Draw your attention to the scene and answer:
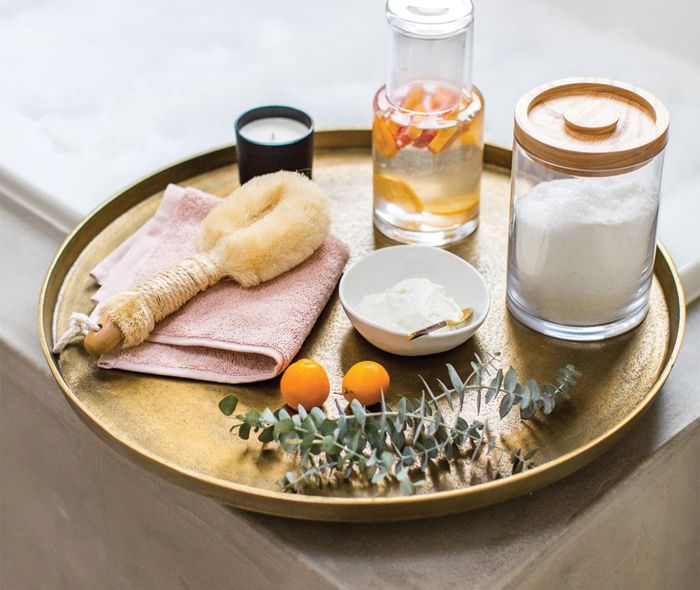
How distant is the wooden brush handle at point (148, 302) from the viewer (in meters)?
0.82

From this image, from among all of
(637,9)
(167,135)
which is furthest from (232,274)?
(637,9)

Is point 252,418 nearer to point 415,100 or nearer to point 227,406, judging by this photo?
point 227,406

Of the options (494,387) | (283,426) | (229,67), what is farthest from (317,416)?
(229,67)

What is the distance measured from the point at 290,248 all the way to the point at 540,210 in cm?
22

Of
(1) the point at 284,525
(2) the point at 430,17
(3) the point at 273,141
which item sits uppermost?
(2) the point at 430,17

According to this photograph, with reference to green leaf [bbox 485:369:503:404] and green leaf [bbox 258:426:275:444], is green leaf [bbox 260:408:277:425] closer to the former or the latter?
green leaf [bbox 258:426:275:444]

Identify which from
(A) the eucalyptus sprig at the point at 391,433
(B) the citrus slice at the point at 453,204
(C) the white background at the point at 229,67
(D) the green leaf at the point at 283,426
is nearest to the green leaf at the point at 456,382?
(A) the eucalyptus sprig at the point at 391,433

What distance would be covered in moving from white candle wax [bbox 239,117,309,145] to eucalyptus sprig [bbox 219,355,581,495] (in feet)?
1.03

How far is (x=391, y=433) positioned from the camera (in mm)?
717

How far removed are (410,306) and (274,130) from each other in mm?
271

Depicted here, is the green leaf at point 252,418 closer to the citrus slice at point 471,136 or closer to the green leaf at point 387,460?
the green leaf at point 387,460

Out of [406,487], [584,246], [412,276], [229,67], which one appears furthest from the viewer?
[229,67]

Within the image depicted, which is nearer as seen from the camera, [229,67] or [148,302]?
[148,302]

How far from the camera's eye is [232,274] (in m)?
0.89
